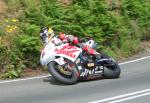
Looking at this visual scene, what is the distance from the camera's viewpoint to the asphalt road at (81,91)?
11.2 m

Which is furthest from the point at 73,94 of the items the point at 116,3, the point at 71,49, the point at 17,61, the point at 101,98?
the point at 116,3

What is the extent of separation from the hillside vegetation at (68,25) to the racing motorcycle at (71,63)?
177 cm

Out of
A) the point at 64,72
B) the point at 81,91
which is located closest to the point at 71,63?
the point at 64,72

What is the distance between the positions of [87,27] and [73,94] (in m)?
6.12

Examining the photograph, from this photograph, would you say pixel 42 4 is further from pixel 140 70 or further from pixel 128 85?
pixel 128 85

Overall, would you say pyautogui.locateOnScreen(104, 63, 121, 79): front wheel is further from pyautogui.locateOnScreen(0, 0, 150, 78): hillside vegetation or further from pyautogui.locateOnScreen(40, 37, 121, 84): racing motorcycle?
pyautogui.locateOnScreen(0, 0, 150, 78): hillside vegetation

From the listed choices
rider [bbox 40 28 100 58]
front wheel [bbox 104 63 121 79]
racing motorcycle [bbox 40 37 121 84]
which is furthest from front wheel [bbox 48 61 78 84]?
front wheel [bbox 104 63 121 79]

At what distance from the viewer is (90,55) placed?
43.8 feet

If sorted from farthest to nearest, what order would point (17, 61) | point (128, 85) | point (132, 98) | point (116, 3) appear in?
point (116, 3), point (17, 61), point (128, 85), point (132, 98)

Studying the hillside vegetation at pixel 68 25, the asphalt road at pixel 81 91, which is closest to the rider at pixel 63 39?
the asphalt road at pixel 81 91

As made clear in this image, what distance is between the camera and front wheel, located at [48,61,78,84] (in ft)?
41.3

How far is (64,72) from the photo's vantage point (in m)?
12.7

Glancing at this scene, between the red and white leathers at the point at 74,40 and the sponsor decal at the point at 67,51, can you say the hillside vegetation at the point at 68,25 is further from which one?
the red and white leathers at the point at 74,40

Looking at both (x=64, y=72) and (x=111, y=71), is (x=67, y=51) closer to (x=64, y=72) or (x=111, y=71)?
(x=64, y=72)
